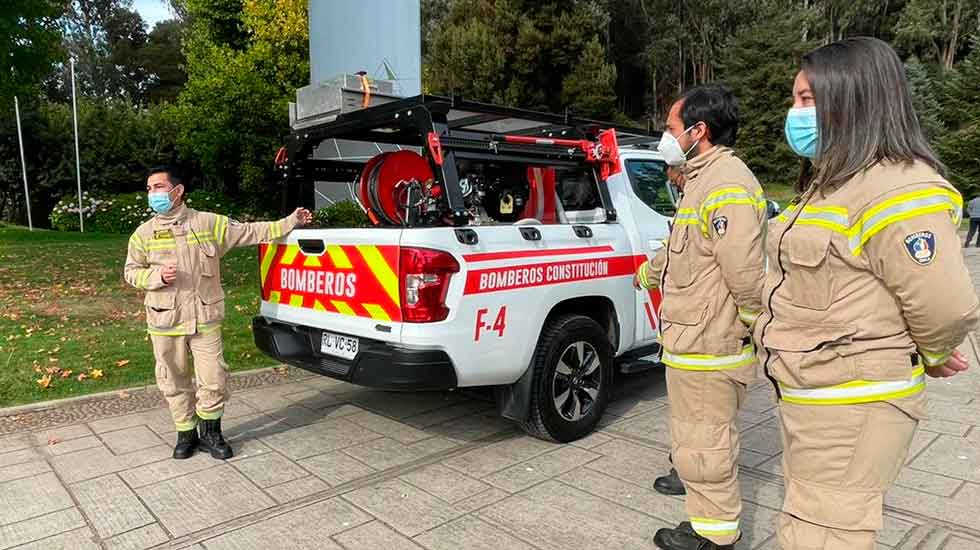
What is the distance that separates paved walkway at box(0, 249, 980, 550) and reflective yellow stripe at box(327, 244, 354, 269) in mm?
1138

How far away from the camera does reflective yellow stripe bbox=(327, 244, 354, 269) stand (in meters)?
3.75


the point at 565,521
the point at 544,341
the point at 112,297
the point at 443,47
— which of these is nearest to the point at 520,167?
the point at 544,341

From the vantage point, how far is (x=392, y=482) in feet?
11.7

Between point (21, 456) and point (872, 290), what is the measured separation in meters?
4.48

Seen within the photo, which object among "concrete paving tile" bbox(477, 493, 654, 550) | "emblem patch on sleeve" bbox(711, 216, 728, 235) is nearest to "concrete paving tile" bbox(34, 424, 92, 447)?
"concrete paving tile" bbox(477, 493, 654, 550)

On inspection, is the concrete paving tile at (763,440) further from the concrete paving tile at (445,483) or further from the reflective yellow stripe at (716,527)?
the concrete paving tile at (445,483)

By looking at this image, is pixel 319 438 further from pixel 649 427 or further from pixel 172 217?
pixel 649 427

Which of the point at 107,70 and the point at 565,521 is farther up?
the point at 107,70

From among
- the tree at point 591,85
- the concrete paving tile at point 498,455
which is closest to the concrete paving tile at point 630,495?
the concrete paving tile at point 498,455

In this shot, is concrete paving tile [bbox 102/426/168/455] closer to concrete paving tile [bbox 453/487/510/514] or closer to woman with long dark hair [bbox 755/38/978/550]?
concrete paving tile [bbox 453/487/510/514]

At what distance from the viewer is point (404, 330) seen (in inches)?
135

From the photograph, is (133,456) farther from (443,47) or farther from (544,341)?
(443,47)

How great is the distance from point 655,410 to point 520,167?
2002 millimetres

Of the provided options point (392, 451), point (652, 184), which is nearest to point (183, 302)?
point (392, 451)
